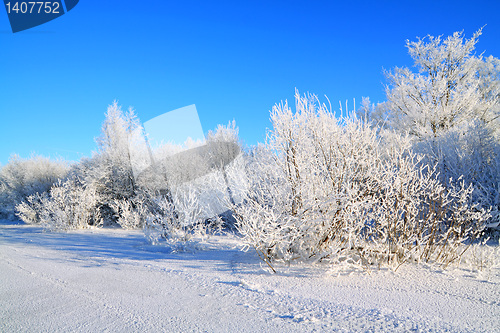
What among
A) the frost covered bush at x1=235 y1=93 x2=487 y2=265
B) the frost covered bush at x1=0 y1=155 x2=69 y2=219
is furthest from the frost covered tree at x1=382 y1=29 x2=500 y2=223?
the frost covered bush at x1=0 y1=155 x2=69 y2=219

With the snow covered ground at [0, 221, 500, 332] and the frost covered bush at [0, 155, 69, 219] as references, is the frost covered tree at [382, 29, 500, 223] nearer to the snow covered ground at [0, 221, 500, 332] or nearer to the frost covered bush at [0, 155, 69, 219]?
the snow covered ground at [0, 221, 500, 332]

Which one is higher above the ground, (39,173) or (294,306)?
(39,173)

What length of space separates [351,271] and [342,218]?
0.78m

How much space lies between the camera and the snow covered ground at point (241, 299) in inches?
102

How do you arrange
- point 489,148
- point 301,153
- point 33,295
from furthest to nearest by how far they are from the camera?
point 489,148
point 301,153
point 33,295

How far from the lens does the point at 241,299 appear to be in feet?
10.4

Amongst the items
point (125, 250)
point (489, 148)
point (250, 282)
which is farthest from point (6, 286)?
point (489, 148)

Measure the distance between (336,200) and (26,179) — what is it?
80.6 feet

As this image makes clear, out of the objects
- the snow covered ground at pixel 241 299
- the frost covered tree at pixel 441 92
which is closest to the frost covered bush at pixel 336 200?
the snow covered ground at pixel 241 299

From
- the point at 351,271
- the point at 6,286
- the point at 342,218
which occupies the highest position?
the point at 342,218

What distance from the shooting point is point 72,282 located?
13.1 feet

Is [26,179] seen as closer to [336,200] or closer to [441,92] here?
[336,200]

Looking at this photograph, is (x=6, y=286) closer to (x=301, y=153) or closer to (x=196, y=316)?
(x=196, y=316)

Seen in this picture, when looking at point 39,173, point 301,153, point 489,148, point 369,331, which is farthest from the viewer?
point 39,173
